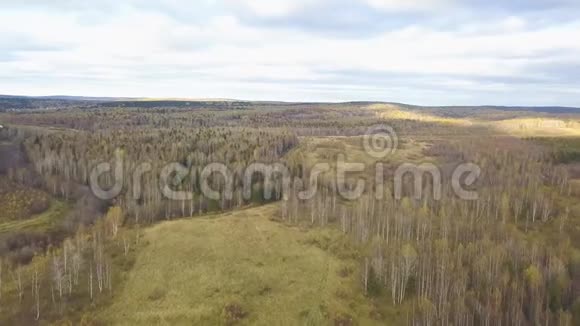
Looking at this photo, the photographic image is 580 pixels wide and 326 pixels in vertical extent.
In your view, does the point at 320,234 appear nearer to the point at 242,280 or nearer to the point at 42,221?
the point at 242,280

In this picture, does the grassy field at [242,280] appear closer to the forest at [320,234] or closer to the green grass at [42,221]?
the forest at [320,234]

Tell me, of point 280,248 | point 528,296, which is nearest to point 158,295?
point 280,248

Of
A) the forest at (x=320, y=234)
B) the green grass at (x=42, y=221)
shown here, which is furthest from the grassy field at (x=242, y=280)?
the green grass at (x=42, y=221)

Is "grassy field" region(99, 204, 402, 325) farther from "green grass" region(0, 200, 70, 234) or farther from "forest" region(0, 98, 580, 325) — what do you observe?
"green grass" region(0, 200, 70, 234)

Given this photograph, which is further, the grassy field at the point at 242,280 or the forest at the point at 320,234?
the forest at the point at 320,234

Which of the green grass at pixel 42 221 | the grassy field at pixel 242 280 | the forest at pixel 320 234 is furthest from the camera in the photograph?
the green grass at pixel 42 221

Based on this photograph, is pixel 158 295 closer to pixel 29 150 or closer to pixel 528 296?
pixel 528 296

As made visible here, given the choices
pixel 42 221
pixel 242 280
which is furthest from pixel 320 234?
pixel 42 221

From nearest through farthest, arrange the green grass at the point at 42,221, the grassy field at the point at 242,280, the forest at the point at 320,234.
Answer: the grassy field at the point at 242,280 < the forest at the point at 320,234 < the green grass at the point at 42,221
